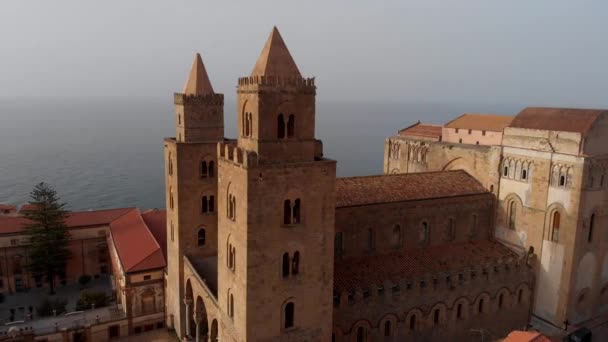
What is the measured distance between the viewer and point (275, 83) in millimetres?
19797

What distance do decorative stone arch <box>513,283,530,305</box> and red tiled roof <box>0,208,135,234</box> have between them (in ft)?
122

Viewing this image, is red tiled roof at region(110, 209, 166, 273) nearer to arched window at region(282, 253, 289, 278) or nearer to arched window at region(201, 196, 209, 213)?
arched window at region(201, 196, 209, 213)

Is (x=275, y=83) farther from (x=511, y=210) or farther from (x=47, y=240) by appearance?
(x=47, y=240)

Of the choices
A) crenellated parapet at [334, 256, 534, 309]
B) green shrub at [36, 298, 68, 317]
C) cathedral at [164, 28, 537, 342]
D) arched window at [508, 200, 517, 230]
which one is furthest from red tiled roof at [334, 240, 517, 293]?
green shrub at [36, 298, 68, 317]

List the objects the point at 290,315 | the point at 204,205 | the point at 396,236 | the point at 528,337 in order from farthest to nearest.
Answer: the point at 204,205 < the point at 396,236 < the point at 290,315 < the point at 528,337

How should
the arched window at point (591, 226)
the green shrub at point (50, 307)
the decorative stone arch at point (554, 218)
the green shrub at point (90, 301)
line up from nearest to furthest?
the decorative stone arch at point (554, 218), the arched window at point (591, 226), the green shrub at point (90, 301), the green shrub at point (50, 307)

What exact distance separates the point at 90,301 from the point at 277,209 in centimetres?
2480

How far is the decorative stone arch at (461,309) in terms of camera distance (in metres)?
28.5

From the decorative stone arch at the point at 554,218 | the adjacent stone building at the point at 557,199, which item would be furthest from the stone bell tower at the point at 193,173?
the decorative stone arch at the point at 554,218

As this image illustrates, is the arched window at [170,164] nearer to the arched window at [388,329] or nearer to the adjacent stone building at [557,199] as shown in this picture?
the arched window at [388,329]

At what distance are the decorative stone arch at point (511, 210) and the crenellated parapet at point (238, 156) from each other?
21.3m

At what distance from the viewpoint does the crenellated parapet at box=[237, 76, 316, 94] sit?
1966 centimetres

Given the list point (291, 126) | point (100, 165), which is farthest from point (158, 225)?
point (100, 165)

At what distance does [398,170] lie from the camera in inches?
1633
